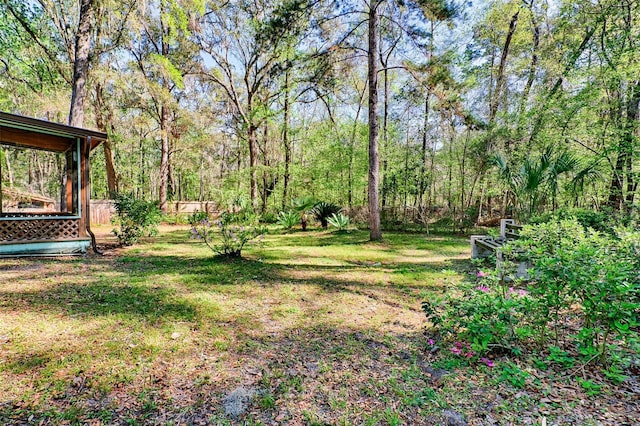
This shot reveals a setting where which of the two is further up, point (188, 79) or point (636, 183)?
point (188, 79)

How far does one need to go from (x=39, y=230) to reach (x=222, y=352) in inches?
223

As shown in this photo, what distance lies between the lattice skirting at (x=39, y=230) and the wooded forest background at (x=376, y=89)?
3349 mm

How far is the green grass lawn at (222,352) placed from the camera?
1.70 m

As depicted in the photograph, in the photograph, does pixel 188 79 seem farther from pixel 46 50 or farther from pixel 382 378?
pixel 382 378

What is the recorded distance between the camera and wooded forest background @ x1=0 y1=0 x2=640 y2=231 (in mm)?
6039

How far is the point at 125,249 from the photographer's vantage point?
6363 millimetres

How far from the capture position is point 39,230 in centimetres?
553

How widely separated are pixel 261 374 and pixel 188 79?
15232 mm

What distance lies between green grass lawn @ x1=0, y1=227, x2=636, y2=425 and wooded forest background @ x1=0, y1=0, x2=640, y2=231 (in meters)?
4.53

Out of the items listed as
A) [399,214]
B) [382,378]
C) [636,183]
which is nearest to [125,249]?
[382,378]

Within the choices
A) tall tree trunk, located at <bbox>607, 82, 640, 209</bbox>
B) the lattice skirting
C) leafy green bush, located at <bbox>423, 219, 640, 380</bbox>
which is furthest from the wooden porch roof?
tall tree trunk, located at <bbox>607, 82, 640, 209</bbox>

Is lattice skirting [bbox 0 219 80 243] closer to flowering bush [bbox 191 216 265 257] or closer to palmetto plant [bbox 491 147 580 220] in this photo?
flowering bush [bbox 191 216 265 257]

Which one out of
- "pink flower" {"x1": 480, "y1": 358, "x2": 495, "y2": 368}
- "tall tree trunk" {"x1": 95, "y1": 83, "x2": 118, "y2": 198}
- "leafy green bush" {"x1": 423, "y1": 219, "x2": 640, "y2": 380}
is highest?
"tall tree trunk" {"x1": 95, "y1": 83, "x2": 118, "y2": 198}

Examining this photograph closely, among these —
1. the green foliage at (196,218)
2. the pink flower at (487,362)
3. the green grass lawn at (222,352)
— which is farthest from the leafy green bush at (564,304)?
the green foliage at (196,218)
